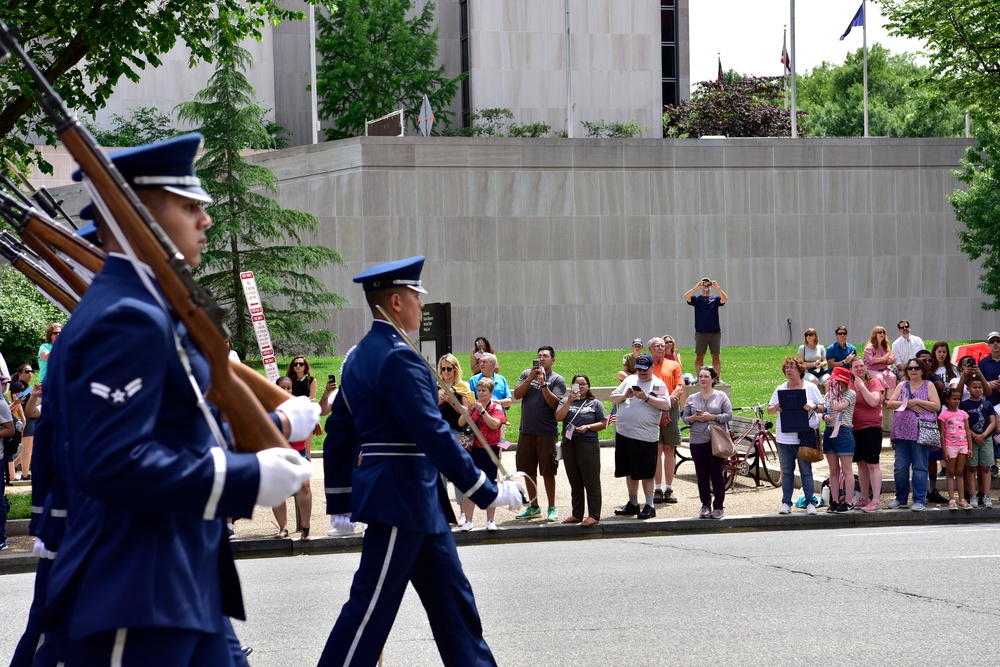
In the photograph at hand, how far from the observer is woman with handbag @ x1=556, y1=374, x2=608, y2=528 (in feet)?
46.4

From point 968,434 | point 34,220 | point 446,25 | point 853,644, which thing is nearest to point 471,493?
point 34,220

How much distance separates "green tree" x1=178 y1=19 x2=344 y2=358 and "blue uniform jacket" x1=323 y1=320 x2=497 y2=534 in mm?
25749

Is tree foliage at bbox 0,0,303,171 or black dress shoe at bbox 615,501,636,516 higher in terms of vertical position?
tree foliage at bbox 0,0,303,171

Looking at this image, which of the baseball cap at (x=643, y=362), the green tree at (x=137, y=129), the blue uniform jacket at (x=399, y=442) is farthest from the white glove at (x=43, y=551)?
the green tree at (x=137, y=129)

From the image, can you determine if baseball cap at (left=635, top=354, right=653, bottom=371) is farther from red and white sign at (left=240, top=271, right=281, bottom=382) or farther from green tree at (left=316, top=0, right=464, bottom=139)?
green tree at (left=316, top=0, right=464, bottom=139)

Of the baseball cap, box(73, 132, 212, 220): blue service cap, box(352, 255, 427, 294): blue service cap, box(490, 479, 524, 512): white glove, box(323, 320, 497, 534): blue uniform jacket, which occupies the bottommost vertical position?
the baseball cap

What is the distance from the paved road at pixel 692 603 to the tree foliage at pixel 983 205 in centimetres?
2533

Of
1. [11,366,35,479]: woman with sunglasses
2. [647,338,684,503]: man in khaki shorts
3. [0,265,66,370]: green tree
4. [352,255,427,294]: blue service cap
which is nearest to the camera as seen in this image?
[352,255,427,294]: blue service cap

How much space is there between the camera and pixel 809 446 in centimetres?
1470

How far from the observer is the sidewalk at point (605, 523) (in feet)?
43.4

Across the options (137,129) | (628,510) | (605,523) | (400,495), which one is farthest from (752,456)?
(137,129)

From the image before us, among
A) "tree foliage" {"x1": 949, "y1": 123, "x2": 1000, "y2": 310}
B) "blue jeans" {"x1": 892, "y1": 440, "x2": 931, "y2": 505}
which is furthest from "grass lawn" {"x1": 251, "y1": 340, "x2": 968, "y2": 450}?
"blue jeans" {"x1": 892, "y1": 440, "x2": 931, "y2": 505}

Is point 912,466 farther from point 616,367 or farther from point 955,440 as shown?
point 616,367

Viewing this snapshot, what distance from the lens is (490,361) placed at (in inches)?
611
